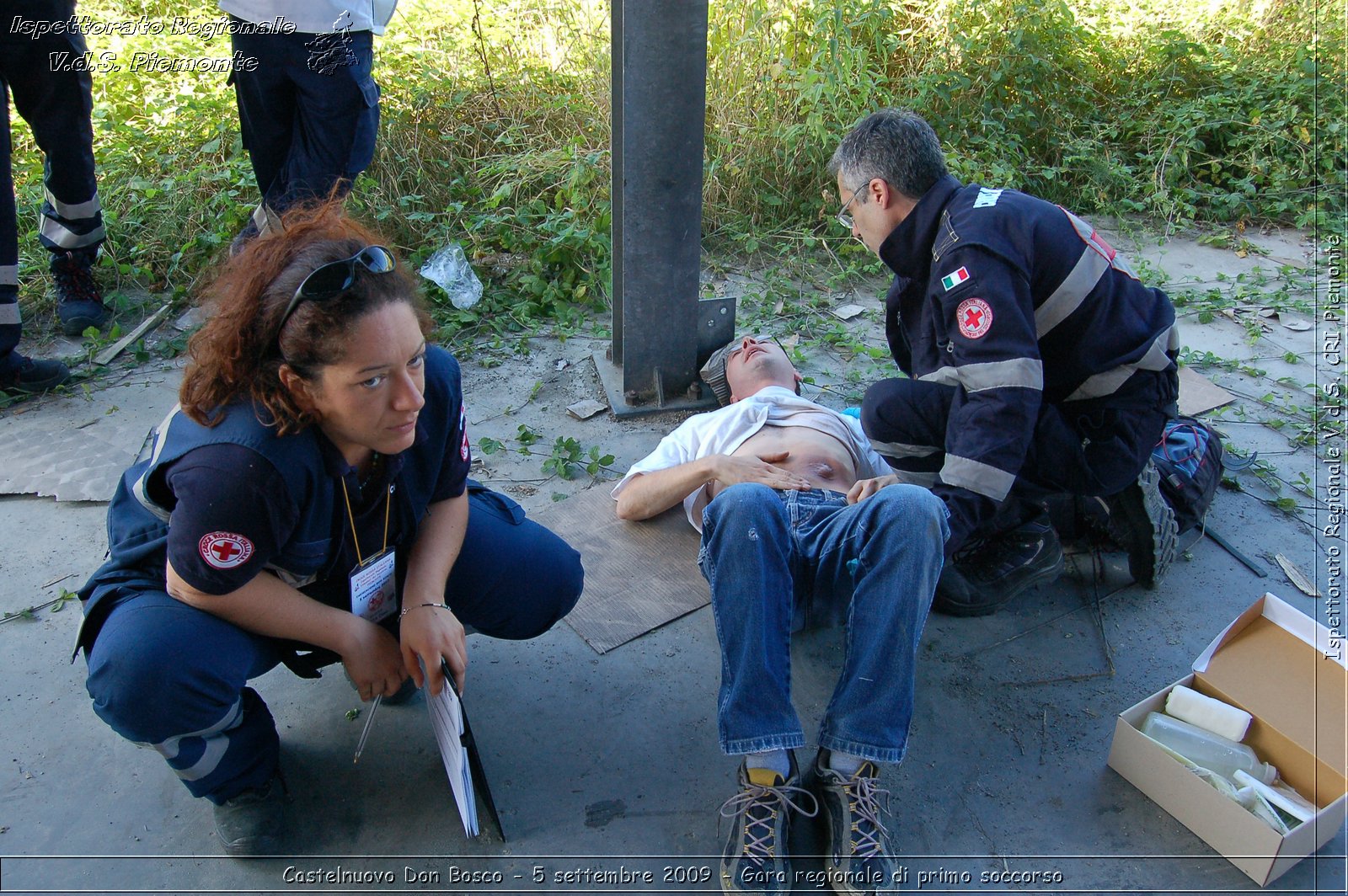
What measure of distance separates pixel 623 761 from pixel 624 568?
30.6 inches

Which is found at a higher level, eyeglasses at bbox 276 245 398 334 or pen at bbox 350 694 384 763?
eyeglasses at bbox 276 245 398 334

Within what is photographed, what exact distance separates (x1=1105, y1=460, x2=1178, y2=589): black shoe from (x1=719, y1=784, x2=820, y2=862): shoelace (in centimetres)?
141

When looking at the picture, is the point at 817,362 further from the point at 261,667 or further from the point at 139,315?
the point at 139,315

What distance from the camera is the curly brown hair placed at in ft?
5.51

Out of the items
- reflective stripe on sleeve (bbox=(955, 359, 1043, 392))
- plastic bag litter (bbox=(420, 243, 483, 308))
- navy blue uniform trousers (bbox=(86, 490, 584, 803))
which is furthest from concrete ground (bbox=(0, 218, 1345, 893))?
plastic bag litter (bbox=(420, 243, 483, 308))

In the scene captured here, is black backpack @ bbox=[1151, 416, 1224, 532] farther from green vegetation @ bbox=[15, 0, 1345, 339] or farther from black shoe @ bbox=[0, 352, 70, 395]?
black shoe @ bbox=[0, 352, 70, 395]

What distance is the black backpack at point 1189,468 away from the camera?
2916mm

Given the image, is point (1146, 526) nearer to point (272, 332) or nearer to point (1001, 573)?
point (1001, 573)

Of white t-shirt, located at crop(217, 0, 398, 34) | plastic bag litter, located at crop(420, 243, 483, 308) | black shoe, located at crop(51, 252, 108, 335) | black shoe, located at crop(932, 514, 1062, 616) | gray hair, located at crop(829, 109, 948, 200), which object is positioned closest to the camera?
gray hair, located at crop(829, 109, 948, 200)

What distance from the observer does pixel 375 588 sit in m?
2.06

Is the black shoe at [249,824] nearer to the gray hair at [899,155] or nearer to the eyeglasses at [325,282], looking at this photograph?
the eyeglasses at [325,282]

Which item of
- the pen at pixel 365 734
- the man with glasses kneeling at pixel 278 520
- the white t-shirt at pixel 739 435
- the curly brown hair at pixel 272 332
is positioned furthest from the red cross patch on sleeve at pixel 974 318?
the pen at pixel 365 734

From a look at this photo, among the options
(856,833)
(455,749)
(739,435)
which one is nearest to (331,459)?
(455,749)

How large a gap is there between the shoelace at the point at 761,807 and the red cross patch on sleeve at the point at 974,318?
120cm
